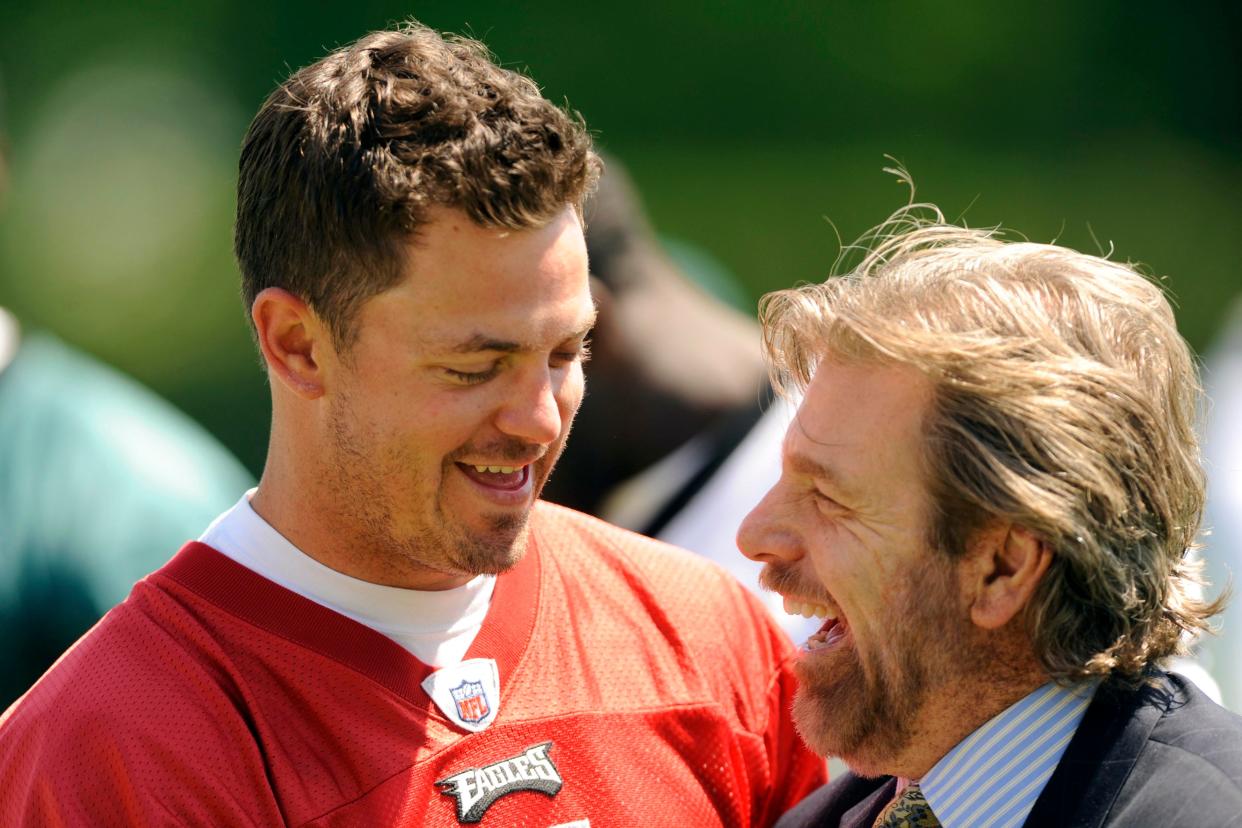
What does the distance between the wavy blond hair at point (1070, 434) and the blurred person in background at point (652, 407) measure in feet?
5.88

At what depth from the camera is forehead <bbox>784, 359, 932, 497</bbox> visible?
181cm

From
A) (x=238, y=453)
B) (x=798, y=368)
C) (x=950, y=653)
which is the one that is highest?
(x=798, y=368)

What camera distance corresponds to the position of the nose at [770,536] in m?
Result: 1.93

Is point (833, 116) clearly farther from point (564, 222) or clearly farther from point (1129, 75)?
point (564, 222)

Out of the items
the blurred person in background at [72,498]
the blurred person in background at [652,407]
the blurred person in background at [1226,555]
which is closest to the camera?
the blurred person in background at [72,498]

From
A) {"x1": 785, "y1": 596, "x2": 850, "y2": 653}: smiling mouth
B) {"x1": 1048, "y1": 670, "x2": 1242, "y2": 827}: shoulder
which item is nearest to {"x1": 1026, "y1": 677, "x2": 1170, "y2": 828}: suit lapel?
{"x1": 1048, "y1": 670, "x2": 1242, "y2": 827}: shoulder

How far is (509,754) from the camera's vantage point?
1857 millimetres

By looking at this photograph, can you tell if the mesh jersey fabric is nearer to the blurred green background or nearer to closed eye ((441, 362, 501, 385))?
closed eye ((441, 362, 501, 385))

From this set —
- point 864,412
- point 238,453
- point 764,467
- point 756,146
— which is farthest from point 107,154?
point 864,412

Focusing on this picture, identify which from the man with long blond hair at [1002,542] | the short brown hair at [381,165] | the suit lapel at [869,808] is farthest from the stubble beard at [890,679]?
the short brown hair at [381,165]

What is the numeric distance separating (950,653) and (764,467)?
1.81 meters

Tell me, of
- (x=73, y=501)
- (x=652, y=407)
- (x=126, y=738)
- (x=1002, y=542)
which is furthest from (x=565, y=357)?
(x=652, y=407)

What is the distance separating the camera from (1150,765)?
1613 mm

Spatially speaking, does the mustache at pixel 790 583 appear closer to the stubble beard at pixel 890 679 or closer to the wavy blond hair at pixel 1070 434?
the stubble beard at pixel 890 679
